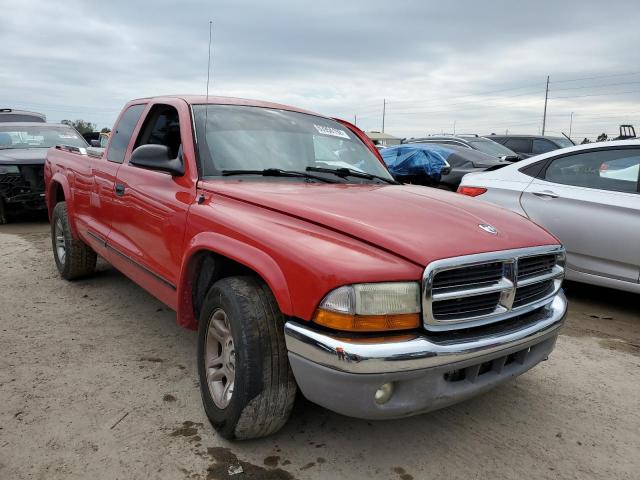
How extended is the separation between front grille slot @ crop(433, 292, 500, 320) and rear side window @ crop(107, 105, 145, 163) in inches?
112

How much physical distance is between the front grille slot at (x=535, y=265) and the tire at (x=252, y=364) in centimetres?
112

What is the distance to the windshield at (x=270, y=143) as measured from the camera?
3.09m

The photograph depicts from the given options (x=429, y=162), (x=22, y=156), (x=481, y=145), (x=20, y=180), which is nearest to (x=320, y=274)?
(x=429, y=162)

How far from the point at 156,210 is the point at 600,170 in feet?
12.6

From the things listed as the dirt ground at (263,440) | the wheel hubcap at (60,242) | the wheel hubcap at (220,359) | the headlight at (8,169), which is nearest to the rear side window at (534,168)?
the dirt ground at (263,440)

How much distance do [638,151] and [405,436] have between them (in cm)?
343

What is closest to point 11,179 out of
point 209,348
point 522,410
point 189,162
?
point 189,162

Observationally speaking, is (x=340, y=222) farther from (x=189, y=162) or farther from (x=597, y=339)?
(x=597, y=339)

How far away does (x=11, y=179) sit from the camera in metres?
8.07

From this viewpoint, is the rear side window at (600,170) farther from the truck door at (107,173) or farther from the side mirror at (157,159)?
the truck door at (107,173)

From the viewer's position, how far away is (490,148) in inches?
467

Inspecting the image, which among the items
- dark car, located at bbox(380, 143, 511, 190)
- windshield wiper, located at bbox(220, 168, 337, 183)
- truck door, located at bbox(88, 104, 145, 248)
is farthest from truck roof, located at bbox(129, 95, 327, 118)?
dark car, located at bbox(380, 143, 511, 190)

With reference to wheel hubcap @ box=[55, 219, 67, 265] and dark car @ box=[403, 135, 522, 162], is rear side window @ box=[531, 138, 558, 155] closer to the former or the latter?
dark car @ box=[403, 135, 522, 162]

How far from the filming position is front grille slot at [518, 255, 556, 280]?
2.40 m
